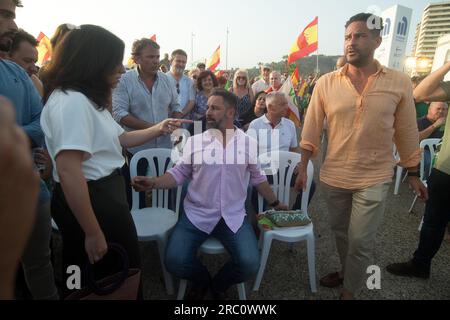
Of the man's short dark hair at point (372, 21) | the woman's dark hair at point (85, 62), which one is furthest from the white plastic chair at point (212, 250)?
the man's short dark hair at point (372, 21)

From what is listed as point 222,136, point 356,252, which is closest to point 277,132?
point 222,136

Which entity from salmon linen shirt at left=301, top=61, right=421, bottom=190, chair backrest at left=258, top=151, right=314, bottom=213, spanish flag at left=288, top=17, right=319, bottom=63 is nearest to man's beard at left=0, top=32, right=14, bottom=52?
salmon linen shirt at left=301, top=61, right=421, bottom=190

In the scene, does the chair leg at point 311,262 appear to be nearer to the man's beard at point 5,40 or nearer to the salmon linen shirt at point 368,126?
the salmon linen shirt at point 368,126

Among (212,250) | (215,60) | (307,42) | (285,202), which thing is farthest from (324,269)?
(215,60)

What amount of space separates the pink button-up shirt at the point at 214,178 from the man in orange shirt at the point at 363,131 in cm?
69

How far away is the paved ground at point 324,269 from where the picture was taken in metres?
2.43

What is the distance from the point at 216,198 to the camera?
7.35 ft

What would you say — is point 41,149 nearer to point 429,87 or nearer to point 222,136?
point 222,136

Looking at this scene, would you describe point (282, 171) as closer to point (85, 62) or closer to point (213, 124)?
point (213, 124)

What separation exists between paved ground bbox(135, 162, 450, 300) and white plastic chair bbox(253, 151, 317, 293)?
157mm

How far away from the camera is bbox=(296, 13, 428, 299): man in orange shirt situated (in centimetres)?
195

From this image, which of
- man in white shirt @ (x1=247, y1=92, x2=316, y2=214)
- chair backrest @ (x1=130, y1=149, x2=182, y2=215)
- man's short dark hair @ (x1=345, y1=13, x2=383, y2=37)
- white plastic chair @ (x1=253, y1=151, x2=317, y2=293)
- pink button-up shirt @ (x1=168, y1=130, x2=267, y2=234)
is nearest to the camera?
man's short dark hair @ (x1=345, y1=13, x2=383, y2=37)

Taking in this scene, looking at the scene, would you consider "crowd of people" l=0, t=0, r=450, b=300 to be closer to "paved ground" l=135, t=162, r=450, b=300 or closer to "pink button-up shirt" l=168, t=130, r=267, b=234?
"pink button-up shirt" l=168, t=130, r=267, b=234

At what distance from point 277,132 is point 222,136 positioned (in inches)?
47.9
